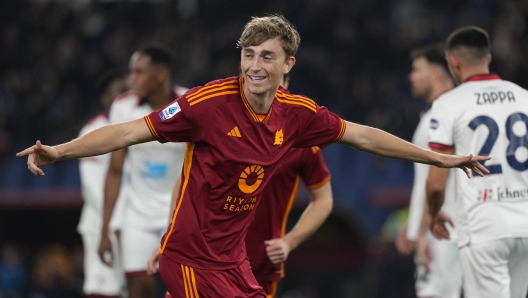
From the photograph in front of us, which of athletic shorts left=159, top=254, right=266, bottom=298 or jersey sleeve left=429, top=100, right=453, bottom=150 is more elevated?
jersey sleeve left=429, top=100, right=453, bottom=150

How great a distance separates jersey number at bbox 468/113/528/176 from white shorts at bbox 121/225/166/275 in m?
2.98

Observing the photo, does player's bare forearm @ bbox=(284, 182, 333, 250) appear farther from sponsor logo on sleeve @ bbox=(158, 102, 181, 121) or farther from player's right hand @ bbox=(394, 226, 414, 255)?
player's right hand @ bbox=(394, 226, 414, 255)

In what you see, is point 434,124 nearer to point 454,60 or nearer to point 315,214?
point 454,60

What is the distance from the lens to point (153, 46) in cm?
814

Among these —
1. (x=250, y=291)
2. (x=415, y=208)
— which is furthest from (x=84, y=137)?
(x=415, y=208)

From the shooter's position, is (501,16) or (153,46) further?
(501,16)

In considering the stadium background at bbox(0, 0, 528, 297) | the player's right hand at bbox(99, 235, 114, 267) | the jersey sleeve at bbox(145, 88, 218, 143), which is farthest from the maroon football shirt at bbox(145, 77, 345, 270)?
the stadium background at bbox(0, 0, 528, 297)

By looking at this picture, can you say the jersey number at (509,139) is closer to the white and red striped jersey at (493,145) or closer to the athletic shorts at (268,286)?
the white and red striped jersey at (493,145)

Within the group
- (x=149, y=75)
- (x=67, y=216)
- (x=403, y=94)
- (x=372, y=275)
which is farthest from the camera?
(x=403, y=94)

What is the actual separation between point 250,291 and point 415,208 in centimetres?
354

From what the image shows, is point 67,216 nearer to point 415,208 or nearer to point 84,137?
point 415,208

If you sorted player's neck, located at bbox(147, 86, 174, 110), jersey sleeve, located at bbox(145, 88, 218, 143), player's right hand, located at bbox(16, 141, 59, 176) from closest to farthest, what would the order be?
player's right hand, located at bbox(16, 141, 59, 176)
jersey sleeve, located at bbox(145, 88, 218, 143)
player's neck, located at bbox(147, 86, 174, 110)

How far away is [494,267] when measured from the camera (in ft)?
20.7

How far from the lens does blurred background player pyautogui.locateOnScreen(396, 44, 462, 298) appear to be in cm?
814
